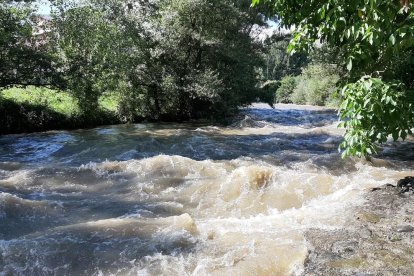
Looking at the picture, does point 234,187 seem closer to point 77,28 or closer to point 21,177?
point 21,177

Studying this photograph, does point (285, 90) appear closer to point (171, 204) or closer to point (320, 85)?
point (320, 85)

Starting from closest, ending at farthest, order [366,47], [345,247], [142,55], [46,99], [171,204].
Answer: [345,247], [366,47], [171,204], [46,99], [142,55]

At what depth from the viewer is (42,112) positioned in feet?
58.6

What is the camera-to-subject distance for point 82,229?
617cm

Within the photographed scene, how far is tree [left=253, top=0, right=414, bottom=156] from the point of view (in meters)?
4.10

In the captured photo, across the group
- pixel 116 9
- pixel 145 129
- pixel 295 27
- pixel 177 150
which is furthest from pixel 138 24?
pixel 295 27

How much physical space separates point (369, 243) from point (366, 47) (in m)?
2.57

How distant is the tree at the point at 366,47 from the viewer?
4.10 m

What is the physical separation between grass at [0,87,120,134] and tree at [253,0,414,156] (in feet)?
47.1

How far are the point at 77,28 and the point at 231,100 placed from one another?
30.0 feet

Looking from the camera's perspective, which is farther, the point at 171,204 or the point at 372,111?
the point at 171,204

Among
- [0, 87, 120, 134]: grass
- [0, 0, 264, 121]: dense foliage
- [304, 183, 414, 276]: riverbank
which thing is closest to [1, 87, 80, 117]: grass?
[0, 87, 120, 134]: grass

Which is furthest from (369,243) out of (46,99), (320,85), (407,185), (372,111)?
(320,85)

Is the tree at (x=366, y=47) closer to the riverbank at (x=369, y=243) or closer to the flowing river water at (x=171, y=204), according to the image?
the riverbank at (x=369, y=243)
